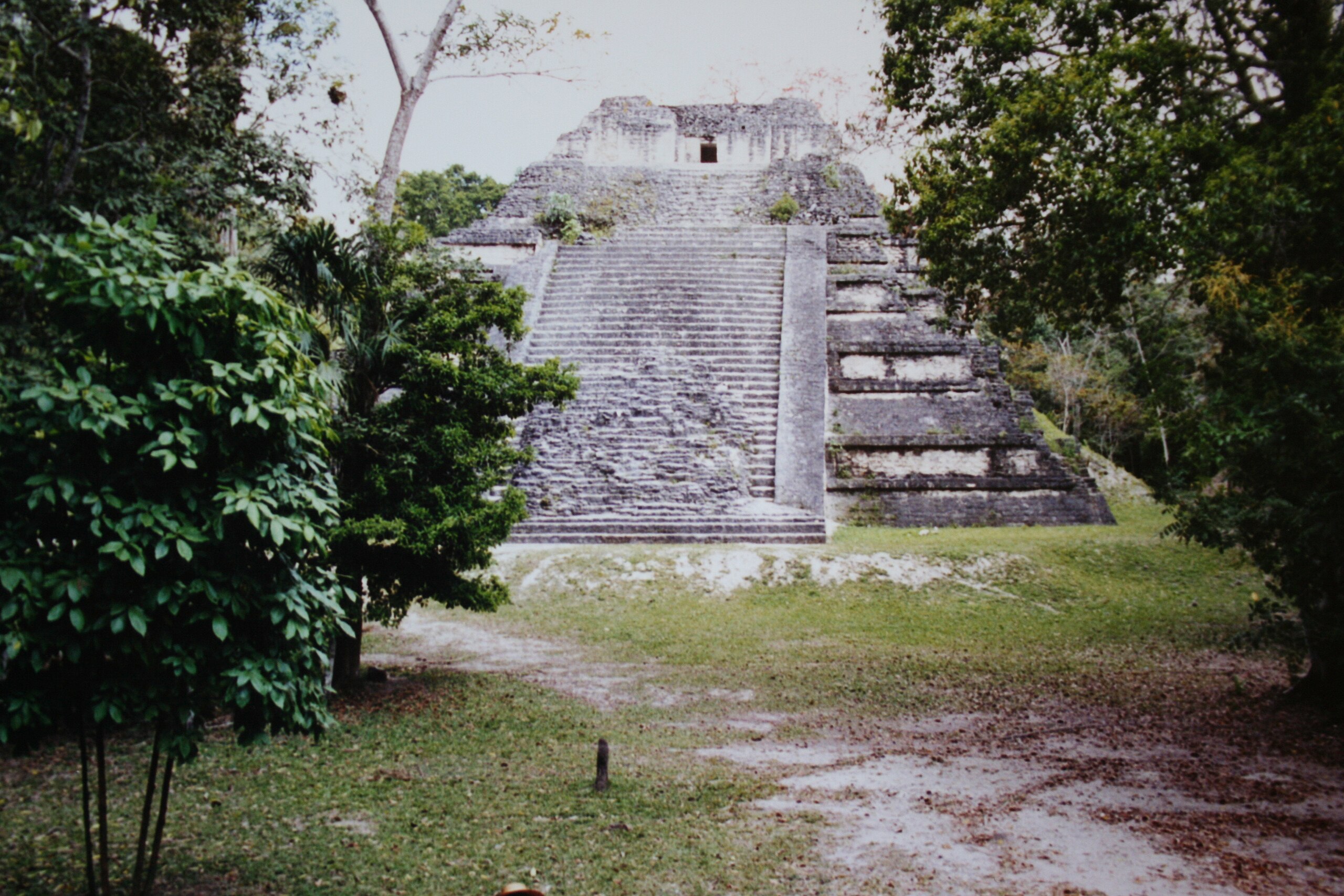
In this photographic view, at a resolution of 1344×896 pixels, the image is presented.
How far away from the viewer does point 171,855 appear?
380cm

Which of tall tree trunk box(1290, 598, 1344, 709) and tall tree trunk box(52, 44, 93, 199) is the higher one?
tall tree trunk box(52, 44, 93, 199)

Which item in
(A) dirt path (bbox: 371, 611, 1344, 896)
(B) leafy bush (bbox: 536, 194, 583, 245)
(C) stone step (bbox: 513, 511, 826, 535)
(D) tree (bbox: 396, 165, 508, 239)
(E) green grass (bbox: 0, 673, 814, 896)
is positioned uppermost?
(D) tree (bbox: 396, 165, 508, 239)

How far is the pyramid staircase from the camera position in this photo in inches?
464

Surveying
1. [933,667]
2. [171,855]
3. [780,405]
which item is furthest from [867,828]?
[780,405]

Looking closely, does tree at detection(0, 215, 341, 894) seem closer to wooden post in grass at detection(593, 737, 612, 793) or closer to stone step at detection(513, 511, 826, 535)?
wooden post in grass at detection(593, 737, 612, 793)

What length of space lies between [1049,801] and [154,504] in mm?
4155

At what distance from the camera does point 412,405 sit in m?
6.26

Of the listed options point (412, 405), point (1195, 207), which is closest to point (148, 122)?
point (412, 405)

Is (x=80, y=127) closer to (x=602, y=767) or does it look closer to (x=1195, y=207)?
(x=602, y=767)

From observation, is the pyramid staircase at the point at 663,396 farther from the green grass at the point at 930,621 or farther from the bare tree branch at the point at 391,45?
the bare tree branch at the point at 391,45

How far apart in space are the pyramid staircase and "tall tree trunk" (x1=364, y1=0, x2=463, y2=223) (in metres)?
4.34

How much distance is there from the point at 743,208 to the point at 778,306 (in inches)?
210

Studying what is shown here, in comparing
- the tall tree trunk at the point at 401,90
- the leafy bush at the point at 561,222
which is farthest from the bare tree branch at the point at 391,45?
the leafy bush at the point at 561,222

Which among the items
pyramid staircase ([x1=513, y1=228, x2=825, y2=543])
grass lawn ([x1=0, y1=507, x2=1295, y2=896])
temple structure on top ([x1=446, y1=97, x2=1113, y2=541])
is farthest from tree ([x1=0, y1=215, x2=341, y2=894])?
temple structure on top ([x1=446, y1=97, x2=1113, y2=541])
